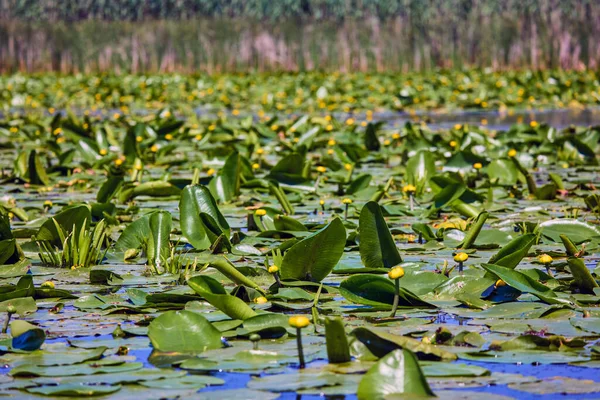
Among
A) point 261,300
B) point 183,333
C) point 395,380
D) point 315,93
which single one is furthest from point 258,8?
point 395,380

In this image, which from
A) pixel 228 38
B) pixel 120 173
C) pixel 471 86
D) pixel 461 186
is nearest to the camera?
pixel 461 186

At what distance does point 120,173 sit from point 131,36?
15338 millimetres

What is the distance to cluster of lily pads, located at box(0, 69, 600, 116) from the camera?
13.1m

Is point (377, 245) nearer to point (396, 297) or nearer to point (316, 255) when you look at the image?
point (316, 255)

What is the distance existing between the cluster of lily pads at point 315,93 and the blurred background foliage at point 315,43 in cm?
118

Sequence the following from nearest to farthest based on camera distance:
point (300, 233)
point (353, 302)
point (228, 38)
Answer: point (353, 302) < point (300, 233) < point (228, 38)

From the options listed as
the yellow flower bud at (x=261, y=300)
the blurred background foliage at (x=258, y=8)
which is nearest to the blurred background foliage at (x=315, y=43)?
the blurred background foliage at (x=258, y=8)

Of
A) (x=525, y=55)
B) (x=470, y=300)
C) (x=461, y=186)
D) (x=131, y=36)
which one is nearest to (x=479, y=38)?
(x=525, y=55)

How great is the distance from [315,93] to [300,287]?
36.4ft

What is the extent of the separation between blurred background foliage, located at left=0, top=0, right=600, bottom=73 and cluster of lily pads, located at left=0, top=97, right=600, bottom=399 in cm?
1348

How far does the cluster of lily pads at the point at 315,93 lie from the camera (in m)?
13.1

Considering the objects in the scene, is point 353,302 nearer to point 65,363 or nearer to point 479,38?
point 65,363

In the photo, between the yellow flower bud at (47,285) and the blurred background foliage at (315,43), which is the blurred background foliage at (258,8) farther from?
the yellow flower bud at (47,285)

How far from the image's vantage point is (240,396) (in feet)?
6.71
